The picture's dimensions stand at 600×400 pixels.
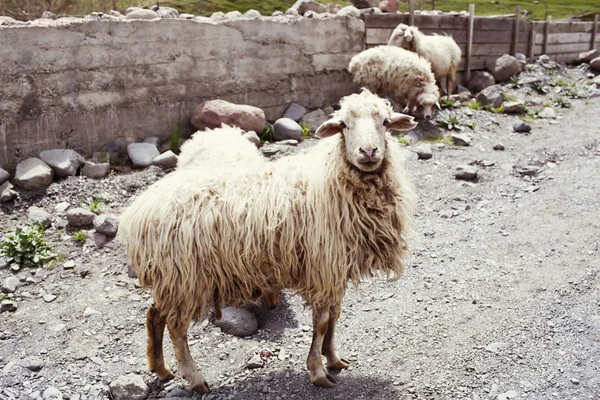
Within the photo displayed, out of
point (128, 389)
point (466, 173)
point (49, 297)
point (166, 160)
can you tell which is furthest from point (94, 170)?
point (466, 173)

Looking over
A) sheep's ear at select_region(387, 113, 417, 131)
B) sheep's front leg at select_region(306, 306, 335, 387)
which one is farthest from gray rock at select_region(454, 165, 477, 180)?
sheep's front leg at select_region(306, 306, 335, 387)

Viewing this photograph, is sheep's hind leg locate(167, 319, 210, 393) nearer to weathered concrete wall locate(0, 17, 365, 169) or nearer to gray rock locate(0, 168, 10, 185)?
gray rock locate(0, 168, 10, 185)

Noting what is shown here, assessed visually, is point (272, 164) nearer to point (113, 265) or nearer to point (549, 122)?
point (113, 265)

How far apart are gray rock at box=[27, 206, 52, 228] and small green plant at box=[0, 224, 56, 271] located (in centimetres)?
32

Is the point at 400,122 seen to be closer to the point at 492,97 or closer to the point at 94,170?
the point at 94,170

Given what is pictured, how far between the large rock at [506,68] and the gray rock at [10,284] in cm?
1153

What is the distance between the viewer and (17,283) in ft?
16.5

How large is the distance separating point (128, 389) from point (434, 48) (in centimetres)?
928

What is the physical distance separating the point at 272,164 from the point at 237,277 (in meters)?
0.91

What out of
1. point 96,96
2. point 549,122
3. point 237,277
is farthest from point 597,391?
point 549,122

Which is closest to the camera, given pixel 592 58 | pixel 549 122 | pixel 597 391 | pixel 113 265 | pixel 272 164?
pixel 597 391

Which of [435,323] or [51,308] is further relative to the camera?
[51,308]

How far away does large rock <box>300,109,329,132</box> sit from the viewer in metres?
9.00

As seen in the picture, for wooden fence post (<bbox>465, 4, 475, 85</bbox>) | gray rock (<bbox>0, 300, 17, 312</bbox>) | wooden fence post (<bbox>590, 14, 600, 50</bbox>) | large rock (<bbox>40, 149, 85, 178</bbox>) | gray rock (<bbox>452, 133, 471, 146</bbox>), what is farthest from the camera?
wooden fence post (<bbox>590, 14, 600, 50</bbox>)
